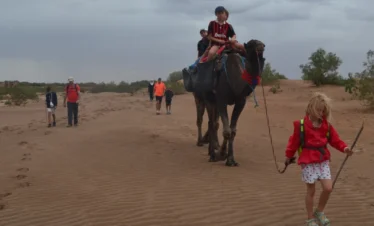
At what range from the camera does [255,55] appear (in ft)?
26.6

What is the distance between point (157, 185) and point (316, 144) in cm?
337

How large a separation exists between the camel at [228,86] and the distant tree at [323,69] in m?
34.5

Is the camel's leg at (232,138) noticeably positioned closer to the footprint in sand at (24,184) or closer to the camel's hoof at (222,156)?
the camel's hoof at (222,156)

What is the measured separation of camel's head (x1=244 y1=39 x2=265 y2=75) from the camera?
8.01 meters

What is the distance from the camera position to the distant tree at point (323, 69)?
4291cm

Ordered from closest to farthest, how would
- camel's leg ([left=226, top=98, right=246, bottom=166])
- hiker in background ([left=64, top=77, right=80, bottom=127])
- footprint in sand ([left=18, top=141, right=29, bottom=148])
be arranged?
camel's leg ([left=226, top=98, right=246, bottom=166]) < footprint in sand ([left=18, top=141, right=29, bottom=148]) < hiker in background ([left=64, top=77, right=80, bottom=127])

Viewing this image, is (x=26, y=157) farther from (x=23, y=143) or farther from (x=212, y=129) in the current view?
(x=212, y=129)

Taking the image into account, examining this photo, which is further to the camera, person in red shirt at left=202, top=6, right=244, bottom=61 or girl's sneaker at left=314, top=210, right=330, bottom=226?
person in red shirt at left=202, top=6, right=244, bottom=61

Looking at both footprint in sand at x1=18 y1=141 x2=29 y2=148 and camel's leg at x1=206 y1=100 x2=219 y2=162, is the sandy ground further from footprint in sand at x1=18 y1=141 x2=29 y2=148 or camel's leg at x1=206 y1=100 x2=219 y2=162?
camel's leg at x1=206 y1=100 x2=219 y2=162

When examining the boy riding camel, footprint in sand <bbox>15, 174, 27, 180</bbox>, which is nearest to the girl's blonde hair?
the boy riding camel

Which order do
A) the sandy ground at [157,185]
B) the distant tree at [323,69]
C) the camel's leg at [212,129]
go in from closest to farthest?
1. the sandy ground at [157,185]
2. the camel's leg at [212,129]
3. the distant tree at [323,69]

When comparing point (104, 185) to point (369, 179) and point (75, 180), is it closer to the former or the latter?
point (75, 180)

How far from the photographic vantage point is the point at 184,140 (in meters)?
13.5

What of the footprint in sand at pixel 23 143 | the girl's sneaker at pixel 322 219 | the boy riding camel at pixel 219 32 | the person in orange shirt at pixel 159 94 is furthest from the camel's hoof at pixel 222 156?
the person in orange shirt at pixel 159 94
